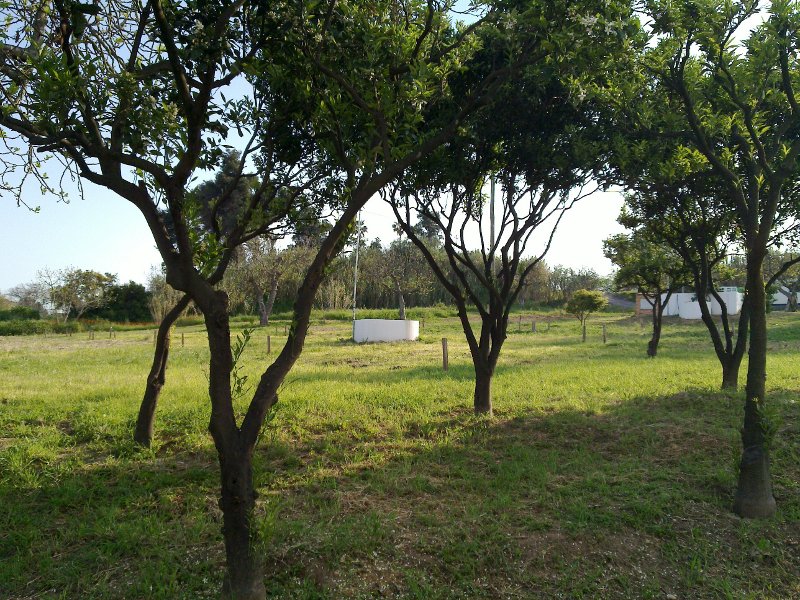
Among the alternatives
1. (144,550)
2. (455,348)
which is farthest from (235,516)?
(455,348)

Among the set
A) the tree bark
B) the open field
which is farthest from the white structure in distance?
the tree bark

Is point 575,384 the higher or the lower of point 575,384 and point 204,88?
the lower

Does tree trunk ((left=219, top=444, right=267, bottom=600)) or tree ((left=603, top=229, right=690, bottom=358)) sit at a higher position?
tree ((left=603, top=229, right=690, bottom=358))

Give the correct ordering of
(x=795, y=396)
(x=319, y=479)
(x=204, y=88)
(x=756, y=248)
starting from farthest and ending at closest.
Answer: (x=795, y=396), (x=319, y=479), (x=756, y=248), (x=204, y=88)

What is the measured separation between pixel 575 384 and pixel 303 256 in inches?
983

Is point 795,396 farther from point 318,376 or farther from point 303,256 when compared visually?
point 303,256

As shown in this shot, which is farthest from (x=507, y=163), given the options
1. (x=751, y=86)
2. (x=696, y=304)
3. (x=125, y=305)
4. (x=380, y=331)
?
(x=125, y=305)

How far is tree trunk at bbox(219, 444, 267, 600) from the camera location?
322 cm

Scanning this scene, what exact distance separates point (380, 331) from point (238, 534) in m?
18.4

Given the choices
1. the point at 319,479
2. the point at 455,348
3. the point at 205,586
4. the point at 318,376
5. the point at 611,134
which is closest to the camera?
the point at 205,586

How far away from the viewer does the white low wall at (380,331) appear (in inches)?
850

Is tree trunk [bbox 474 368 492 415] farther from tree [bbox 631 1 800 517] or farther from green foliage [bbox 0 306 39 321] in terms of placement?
green foliage [bbox 0 306 39 321]

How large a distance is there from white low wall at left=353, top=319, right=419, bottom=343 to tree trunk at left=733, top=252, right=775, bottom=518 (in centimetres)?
1723

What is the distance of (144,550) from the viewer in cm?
384
